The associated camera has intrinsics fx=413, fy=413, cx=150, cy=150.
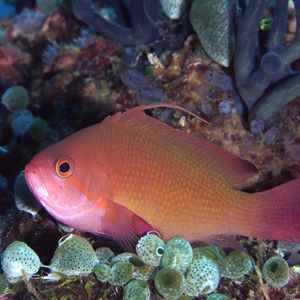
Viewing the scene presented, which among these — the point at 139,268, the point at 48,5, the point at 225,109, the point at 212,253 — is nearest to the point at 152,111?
the point at 225,109

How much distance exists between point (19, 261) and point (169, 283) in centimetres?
94

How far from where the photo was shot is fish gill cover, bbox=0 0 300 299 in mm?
2604

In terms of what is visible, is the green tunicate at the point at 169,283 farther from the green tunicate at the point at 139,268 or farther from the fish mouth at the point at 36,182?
the fish mouth at the point at 36,182

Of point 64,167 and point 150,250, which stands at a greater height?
point 64,167

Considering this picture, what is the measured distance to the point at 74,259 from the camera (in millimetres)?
2600

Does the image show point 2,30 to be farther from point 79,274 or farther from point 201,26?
point 79,274

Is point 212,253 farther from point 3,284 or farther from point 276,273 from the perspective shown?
point 3,284

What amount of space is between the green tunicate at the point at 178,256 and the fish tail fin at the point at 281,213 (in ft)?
1.95

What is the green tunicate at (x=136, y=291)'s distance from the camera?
2410 millimetres

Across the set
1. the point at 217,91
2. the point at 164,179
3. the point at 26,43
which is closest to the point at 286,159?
the point at 217,91

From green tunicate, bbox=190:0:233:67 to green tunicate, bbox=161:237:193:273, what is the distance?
2.27 metres

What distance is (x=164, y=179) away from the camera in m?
2.78

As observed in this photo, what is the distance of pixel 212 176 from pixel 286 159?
125 centimetres

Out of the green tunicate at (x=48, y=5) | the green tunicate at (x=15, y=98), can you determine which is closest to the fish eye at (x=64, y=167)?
the green tunicate at (x=15, y=98)
